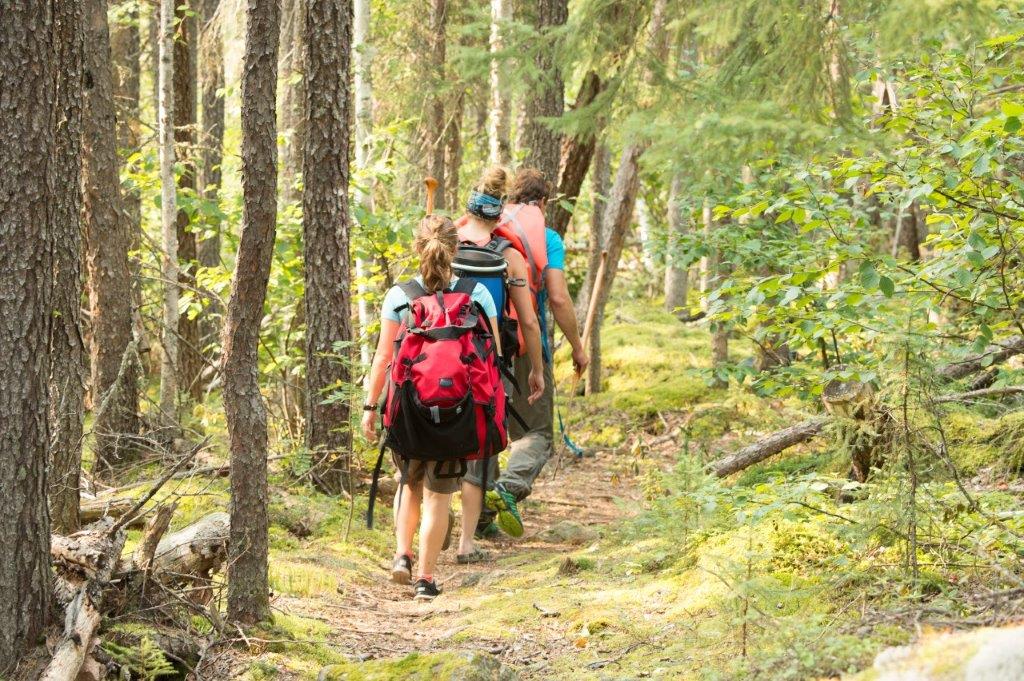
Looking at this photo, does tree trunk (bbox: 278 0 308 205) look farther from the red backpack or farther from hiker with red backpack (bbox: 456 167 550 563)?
the red backpack

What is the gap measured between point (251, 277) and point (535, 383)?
2.86 m

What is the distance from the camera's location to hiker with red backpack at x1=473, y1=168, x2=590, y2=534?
6875 millimetres

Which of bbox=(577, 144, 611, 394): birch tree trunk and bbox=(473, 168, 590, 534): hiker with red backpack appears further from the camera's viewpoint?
bbox=(577, 144, 611, 394): birch tree trunk

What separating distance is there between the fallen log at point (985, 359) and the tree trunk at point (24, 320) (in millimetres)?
4562

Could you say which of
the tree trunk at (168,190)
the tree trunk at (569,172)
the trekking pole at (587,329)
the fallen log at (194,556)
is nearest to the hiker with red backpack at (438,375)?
the fallen log at (194,556)

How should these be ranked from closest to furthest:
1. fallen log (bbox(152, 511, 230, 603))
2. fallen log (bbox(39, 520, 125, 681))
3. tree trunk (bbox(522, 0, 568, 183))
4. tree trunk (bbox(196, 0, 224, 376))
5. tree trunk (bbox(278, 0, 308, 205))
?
fallen log (bbox(39, 520, 125, 681))
fallen log (bbox(152, 511, 230, 603))
tree trunk (bbox(522, 0, 568, 183))
tree trunk (bbox(278, 0, 308, 205))
tree trunk (bbox(196, 0, 224, 376))

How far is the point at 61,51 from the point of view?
393 centimetres

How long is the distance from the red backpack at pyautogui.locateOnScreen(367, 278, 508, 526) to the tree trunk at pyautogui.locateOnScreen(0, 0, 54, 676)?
2.07 meters

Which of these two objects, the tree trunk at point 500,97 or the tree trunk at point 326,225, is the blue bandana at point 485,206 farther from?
the tree trunk at point 500,97

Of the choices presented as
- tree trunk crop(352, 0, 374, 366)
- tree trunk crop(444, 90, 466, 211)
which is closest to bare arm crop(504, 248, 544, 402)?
tree trunk crop(352, 0, 374, 366)

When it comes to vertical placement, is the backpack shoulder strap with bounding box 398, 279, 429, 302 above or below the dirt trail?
above

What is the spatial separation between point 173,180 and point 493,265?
4.30m

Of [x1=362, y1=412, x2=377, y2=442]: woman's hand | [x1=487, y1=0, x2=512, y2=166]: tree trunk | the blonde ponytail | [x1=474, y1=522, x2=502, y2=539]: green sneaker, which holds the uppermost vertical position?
[x1=487, y1=0, x2=512, y2=166]: tree trunk

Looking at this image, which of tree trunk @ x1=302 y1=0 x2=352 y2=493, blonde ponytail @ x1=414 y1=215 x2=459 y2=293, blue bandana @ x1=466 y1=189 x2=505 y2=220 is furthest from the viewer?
tree trunk @ x1=302 y1=0 x2=352 y2=493
